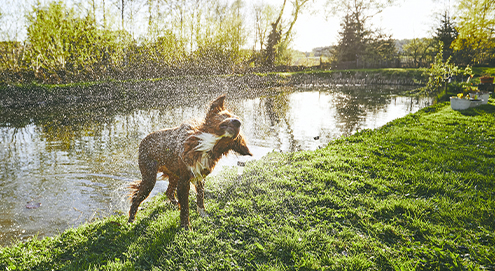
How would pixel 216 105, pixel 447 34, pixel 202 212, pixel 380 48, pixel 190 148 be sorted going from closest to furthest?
pixel 190 148 < pixel 216 105 < pixel 202 212 < pixel 447 34 < pixel 380 48

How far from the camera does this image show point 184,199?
3.11m

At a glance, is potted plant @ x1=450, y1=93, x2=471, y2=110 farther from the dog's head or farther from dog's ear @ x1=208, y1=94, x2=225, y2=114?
dog's ear @ x1=208, y1=94, x2=225, y2=114

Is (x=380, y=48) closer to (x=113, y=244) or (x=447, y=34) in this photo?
(x=447, y=34)

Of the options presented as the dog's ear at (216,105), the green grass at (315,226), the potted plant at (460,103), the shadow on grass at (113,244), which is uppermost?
the potted plant at (460,103)

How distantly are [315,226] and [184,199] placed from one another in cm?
173

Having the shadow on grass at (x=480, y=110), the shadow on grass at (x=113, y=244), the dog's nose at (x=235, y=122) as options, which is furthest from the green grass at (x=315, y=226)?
the shadow on grass at (x=480, y=110)

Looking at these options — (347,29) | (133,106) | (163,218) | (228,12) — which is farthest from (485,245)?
(347,29)

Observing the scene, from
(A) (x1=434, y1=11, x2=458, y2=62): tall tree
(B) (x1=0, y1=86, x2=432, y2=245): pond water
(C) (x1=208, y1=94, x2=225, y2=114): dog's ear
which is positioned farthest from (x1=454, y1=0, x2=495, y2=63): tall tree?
(C) (x1=208, y1=94, x2=225, y2=114): dog's ear

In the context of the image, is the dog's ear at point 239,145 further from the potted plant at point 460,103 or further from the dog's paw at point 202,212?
the potted plant at point 460,103

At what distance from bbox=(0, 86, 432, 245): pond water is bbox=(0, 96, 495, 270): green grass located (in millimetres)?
871

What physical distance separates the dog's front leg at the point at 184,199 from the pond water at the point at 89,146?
896mm

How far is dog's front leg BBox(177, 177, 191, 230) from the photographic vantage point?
295 cm

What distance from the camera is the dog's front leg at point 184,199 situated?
2945 millimetres

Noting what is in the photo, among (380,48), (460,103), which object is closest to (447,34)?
(380,48)
